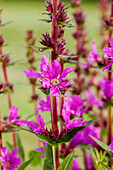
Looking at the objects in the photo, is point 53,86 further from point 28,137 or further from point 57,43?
point 28,137

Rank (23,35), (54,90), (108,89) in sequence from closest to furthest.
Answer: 1. (54,90)
2. (108,89)
3. (23,35)

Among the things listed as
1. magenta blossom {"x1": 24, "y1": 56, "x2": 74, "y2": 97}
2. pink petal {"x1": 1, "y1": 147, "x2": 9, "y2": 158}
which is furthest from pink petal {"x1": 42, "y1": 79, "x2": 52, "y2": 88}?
pink petal {"x1": 1, "y1": 147, "x2": 9, "y2": 158}

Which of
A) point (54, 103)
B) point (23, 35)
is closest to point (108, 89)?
point (54, 103)

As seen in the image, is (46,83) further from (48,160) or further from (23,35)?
(23,35)

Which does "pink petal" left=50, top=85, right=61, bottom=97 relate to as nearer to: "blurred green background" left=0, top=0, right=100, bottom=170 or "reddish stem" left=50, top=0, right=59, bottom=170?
"reddish stem" left=50, top=0, right=59, bottom=170

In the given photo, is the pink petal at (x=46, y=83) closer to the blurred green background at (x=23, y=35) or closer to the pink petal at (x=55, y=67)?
the pink petal at (x=55, y=67)
